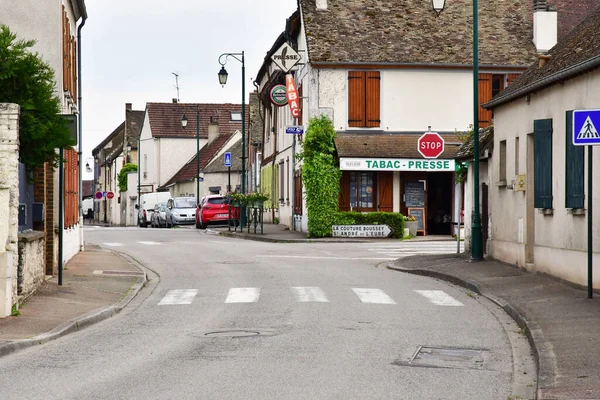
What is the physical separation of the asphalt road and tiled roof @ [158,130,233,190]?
195ft

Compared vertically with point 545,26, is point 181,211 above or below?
below

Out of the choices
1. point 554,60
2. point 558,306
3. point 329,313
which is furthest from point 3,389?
point 554,60

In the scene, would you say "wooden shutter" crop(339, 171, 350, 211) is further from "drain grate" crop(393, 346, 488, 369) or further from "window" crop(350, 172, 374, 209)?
"drain grate" crop(393, 346, 488, 369)

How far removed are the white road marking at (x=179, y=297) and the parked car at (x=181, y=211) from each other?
41.1m

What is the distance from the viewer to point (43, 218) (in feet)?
66.3

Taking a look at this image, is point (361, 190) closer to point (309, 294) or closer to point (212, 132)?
point (309, 294)

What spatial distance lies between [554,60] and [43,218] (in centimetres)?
1001

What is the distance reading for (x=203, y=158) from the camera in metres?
83.9

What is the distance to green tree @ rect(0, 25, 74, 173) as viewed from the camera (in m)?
16.5

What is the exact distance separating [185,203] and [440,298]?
145ft

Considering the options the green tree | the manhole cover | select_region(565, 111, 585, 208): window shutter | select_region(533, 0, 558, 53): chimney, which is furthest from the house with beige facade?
select_region(533, 0, 558, 53): chimney

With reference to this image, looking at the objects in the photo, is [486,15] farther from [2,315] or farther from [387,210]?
[2,315]

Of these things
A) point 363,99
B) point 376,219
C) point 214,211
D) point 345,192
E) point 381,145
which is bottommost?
point 376,219

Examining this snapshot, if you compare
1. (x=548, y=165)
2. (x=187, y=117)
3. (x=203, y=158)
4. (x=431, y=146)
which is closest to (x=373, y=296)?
(x=548, y=165)
